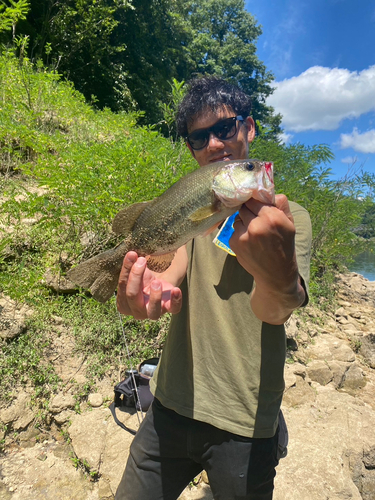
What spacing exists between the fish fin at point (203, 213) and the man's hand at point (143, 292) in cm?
36

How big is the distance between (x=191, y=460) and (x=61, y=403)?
2303mm

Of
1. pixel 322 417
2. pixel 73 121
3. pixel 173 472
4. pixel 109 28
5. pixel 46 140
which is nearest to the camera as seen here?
pixel 173 472

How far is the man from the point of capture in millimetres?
1580

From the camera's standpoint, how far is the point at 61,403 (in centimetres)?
349

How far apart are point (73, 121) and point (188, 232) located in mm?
6934

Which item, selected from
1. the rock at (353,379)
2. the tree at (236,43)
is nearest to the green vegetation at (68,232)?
the rock at (353,379)

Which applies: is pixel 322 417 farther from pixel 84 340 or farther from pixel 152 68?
pixel 152 68

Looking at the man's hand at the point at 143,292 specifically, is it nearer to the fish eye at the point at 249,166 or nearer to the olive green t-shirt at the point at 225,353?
the olive green t-shirt at the point at 225,353

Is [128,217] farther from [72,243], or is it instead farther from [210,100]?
[72,243]

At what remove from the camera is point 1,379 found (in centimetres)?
337

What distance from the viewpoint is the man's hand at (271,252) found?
124 centimetres

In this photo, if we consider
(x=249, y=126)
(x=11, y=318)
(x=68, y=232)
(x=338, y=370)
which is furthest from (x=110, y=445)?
(x=338, y=370)

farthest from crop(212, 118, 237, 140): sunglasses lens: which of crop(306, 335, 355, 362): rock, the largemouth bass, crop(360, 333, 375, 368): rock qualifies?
crop(360, 333, 375, 368): rock

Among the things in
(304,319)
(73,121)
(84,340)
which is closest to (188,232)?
(84,340)
